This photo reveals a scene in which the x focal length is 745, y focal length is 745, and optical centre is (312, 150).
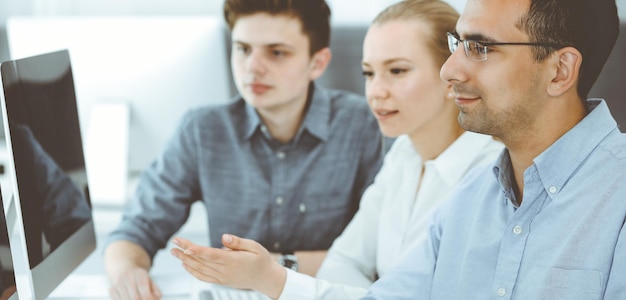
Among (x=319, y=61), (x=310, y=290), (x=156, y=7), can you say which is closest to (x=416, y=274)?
(x=310, y=290)

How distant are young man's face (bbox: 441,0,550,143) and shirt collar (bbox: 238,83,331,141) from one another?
0.82 meters

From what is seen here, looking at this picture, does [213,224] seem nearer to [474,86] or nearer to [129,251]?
[129,251]

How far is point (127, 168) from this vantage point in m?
2.04

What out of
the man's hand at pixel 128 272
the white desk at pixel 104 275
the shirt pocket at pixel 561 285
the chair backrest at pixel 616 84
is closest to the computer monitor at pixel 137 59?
the white desk at pixel 104 275

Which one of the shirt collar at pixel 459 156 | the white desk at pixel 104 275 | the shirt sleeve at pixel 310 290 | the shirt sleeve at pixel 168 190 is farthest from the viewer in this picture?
the shirt sleeve at pixel 168 190

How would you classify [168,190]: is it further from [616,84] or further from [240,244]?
[616,84]

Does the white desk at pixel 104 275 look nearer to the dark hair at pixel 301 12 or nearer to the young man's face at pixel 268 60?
the young man's face at pixel 268 60

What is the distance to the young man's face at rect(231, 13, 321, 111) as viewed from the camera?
1.82 metres

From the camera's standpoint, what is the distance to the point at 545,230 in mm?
1031

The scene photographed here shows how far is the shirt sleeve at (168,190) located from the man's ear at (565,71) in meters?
1.06

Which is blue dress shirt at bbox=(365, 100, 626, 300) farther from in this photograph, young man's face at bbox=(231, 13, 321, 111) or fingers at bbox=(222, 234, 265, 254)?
young man's face at bbox=(231, 13, 321, 111)

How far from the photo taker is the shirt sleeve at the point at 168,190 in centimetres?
181

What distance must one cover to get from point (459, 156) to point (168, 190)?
779 millimetres

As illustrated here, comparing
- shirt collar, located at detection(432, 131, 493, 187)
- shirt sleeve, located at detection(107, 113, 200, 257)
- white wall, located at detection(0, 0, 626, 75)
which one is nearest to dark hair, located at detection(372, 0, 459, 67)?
shirt collar, located at detection(432, 131, 493, 187)
